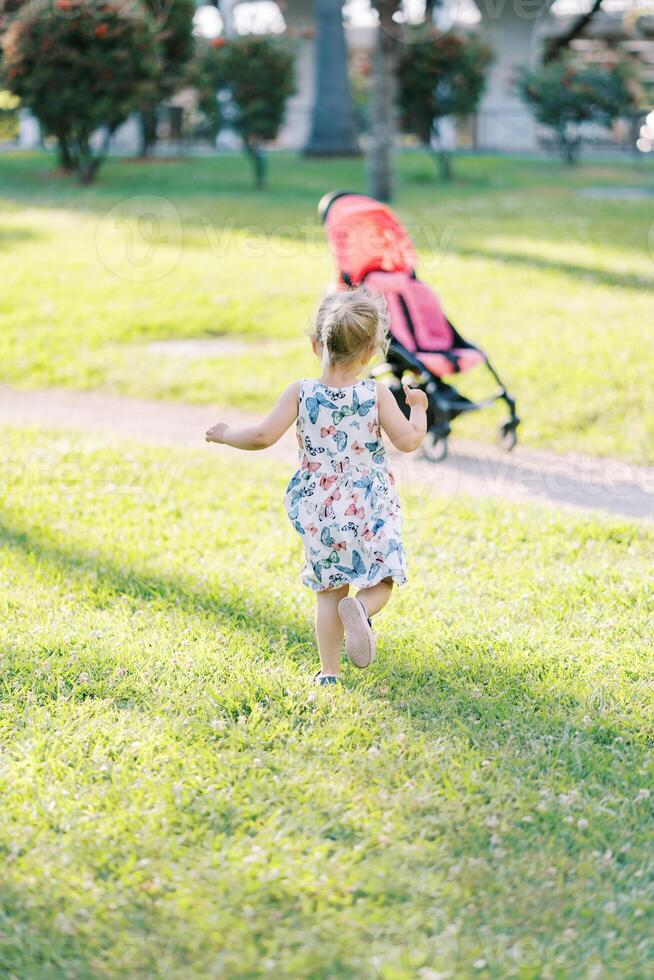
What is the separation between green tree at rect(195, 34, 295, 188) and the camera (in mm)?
17766

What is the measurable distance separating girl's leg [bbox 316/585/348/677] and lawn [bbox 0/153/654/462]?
3.31 metres

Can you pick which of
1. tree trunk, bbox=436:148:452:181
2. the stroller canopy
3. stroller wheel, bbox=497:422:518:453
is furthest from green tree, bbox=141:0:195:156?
stroller wheel, bbox=497:422:518:453

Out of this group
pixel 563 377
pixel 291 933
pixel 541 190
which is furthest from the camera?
pixel 541 190

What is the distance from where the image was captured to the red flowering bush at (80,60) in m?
16.7

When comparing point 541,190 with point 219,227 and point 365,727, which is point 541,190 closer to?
point 219,227

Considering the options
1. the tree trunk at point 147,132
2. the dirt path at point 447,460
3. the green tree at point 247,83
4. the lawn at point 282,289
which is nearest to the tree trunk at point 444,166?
the lawn at point 282,289

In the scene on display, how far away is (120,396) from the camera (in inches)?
306

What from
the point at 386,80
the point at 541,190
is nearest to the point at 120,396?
the point at 386,80

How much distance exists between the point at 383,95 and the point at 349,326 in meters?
12.6

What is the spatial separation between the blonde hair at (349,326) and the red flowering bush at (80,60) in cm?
1459

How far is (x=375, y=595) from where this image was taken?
3.56m

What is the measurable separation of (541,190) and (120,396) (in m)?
12.0

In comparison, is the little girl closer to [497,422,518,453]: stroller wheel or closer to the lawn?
[497,422,518,453]: stroller wheel

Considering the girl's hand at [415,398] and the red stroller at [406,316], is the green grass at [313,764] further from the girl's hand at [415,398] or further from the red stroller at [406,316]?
the red stroller at [406,316]
